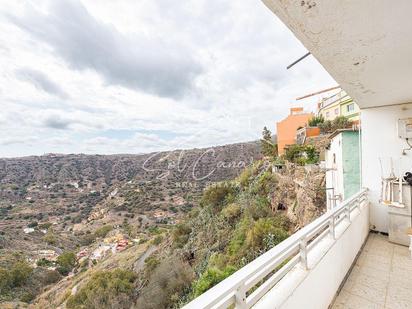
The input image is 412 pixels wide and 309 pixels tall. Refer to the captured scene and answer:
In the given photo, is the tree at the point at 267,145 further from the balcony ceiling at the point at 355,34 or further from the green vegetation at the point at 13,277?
the green vegetation at the point at 13,277

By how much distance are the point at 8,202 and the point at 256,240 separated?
1634 inches

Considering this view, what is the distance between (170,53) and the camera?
37.9 ft

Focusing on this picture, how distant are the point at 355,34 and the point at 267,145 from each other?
20050 millimetres

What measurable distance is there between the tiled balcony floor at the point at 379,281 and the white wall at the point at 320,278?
11cm

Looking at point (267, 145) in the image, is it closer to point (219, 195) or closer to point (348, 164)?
point (219, 195)

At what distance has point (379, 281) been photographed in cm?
263

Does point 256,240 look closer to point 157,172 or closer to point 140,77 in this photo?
point 140,77

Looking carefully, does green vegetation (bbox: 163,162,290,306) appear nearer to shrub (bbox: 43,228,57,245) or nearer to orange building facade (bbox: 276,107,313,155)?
orange building facade (bbox: 276,107,313,155)

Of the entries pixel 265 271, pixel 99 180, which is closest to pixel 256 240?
pixel 265 271

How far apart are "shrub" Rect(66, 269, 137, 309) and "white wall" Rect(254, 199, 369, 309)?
41.5 ft

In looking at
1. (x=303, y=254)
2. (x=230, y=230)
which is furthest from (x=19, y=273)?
(x=303, y=254)

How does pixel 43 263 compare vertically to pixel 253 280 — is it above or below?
below

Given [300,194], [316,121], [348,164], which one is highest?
[316,121]

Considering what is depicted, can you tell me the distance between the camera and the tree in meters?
20.5
